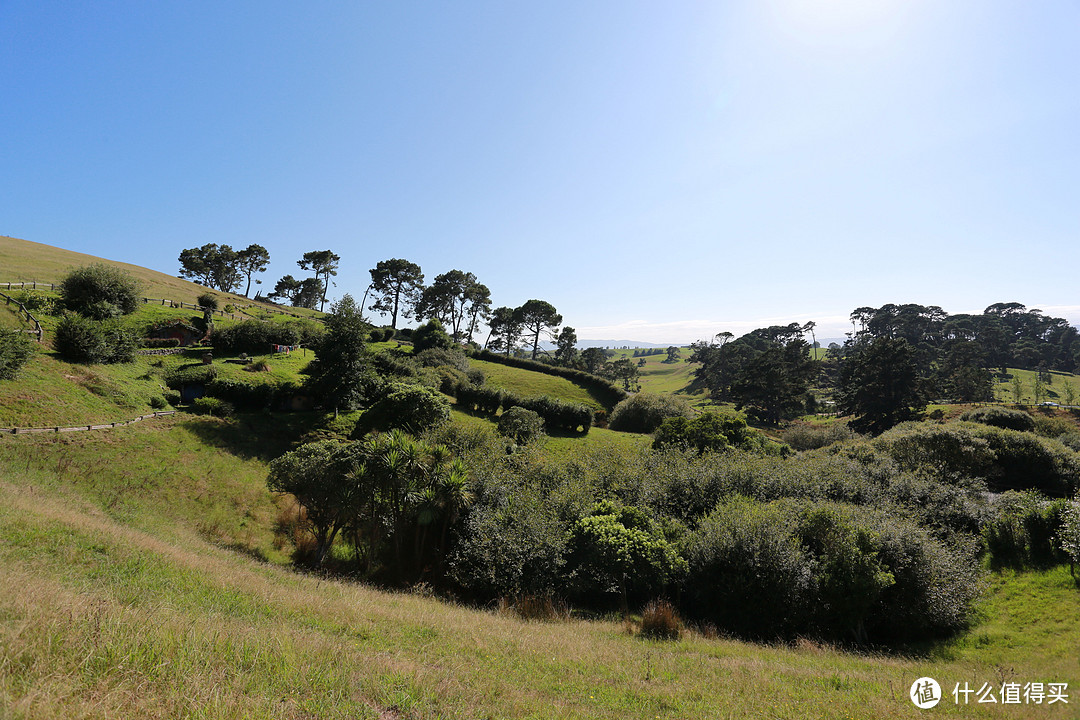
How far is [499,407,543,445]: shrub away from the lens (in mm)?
35469

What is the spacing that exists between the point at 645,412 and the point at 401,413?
31854mm

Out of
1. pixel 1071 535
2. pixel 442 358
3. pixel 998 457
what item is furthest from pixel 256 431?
pixel 998 457

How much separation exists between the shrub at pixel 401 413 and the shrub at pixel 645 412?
92.4ft

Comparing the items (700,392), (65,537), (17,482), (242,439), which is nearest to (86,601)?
(65,537)

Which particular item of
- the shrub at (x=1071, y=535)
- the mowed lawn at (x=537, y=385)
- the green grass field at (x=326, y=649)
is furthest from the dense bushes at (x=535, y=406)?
the shrub at (x=1071, y=535)

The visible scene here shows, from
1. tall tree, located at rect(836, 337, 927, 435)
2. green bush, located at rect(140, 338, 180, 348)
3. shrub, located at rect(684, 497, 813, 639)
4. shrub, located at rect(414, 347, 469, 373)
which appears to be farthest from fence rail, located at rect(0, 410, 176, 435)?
tall tree, located at rect(836, 337, 927, 435)

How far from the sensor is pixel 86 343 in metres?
30.0

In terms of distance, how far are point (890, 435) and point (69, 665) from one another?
47.5 m

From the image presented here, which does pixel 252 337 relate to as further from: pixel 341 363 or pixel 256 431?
pixel 256 431

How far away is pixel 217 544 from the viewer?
59.2 feet

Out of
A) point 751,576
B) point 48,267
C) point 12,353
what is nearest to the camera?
point 751,576

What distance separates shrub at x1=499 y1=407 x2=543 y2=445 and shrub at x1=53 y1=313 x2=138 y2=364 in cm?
3169

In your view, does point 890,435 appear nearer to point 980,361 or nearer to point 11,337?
point 11,337

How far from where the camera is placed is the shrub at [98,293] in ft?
128
